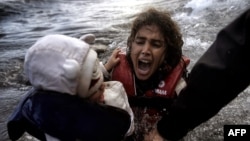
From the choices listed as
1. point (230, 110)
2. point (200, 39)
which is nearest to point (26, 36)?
point (200, 39)

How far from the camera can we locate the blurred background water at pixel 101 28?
4059 millimetres

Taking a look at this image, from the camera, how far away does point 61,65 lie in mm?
1867

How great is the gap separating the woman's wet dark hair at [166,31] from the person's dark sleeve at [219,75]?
3.20 feet

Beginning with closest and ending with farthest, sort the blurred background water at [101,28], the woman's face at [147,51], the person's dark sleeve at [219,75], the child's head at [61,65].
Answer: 1. the person's dark sleeve at [219,75]
2. the child's head at [61,65]
3. the woman's face at [147,51]
4. the blurred background water at [101,28]

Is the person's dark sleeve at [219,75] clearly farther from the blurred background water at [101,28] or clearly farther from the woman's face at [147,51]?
the blurred background water at [101,28]

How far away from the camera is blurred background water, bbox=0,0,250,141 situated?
4.06m

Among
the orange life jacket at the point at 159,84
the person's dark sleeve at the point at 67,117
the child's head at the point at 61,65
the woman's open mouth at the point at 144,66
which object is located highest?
the child's head at the point at 61,65

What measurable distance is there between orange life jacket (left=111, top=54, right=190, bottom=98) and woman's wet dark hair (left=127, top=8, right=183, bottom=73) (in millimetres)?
52

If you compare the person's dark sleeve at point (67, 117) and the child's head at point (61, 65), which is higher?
the child's head at point (61, 65)

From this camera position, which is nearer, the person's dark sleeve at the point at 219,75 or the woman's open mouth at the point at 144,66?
the person's dark sleeve at the point at 219,75

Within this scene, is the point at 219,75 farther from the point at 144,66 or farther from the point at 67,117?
the point at 144,66

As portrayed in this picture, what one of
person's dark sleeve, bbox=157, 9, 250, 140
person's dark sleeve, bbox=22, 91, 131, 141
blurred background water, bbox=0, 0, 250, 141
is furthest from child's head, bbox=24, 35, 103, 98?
blurred background water, bbox=0, 0, 250, 141

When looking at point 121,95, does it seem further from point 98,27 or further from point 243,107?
point 98,27

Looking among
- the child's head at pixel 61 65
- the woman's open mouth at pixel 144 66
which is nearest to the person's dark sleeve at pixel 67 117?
the child's head at pixel 61 65
